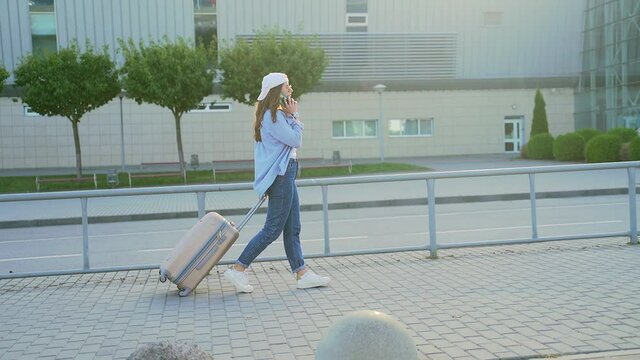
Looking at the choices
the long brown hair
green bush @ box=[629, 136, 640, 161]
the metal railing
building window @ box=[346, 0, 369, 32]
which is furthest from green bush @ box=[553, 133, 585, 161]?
the long brown hair

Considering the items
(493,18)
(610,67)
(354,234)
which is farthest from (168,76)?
(610,67)

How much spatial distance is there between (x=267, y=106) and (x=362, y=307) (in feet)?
6.41

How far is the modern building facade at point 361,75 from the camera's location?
36281 mm

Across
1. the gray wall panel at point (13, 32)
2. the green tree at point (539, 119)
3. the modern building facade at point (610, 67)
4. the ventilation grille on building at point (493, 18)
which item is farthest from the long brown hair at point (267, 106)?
the ventilation grille on building at point (493, 18)

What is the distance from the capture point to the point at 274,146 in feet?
21.1

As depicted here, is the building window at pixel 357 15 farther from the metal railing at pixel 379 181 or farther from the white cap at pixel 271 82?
the white cap at pixel 271 82

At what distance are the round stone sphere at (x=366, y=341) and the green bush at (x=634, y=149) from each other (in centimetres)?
2550

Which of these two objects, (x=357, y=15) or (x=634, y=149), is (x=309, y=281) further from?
(x=357, y=15)

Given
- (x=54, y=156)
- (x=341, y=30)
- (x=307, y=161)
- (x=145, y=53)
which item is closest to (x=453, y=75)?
(x=341, y=30)

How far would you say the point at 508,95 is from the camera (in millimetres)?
40469

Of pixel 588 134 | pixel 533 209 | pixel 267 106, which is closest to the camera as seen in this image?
pixel 267 106

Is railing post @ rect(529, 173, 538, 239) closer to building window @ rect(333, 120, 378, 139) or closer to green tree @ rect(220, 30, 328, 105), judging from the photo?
green tree @ rect(220, 30, 328, 105)

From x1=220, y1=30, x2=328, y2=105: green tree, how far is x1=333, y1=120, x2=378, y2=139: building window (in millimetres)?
11774

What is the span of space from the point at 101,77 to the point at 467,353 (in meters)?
24.0
